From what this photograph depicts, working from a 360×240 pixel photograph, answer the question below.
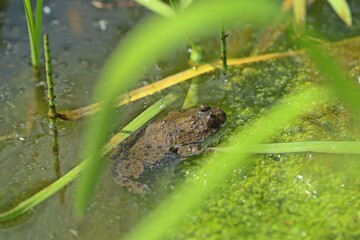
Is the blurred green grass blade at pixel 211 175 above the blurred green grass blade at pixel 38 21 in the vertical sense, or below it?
below

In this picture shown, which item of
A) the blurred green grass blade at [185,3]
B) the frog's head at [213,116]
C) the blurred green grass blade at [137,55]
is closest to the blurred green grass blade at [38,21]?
the blurred green grass blade at [185,3]

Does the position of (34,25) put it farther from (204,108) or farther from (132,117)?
(204,108)

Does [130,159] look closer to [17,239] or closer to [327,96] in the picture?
[17,239]

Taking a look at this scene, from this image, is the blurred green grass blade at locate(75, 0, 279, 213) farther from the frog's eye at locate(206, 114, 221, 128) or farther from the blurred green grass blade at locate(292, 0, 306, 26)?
the blurred green grass blade at locate(292, 0, 306, 26)

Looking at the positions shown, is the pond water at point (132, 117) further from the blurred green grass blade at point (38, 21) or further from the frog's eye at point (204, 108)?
the blurred green grass blade at point (38, 21)

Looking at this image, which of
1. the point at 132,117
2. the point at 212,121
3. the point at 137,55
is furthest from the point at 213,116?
the point at 137,55

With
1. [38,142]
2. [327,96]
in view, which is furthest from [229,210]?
[38,142]
